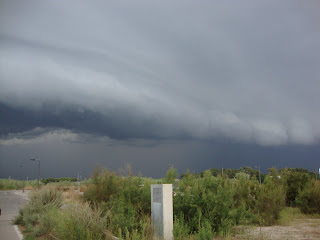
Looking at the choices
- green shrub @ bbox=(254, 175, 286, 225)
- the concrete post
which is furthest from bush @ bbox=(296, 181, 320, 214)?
the concrete post

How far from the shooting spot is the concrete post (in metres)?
10.1

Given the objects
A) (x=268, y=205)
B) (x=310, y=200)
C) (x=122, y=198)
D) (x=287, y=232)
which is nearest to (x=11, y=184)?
(x=122, y=198)

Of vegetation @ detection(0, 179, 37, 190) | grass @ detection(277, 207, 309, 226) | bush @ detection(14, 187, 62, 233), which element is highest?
bush @ detection(14, 187, 62, 233)

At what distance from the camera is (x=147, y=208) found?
40.9 ft

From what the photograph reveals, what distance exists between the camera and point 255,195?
16.0m

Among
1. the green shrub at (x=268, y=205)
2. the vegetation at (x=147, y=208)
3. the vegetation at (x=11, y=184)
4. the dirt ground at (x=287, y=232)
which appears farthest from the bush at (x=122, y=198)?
the vegetation at (x=11, y=184)

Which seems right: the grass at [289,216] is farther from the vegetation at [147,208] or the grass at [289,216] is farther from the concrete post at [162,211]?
the concrete post at [162,211]

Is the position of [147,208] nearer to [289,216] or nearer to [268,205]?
[268,205]

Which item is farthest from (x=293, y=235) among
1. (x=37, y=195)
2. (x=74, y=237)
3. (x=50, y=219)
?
(x=37, y=195)

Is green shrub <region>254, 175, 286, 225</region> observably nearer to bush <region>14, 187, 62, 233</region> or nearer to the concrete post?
the concrete post

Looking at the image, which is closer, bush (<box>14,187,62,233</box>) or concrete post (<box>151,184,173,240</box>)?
concrete post (<box>151,184,173,240</box>)

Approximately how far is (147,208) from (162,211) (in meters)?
2.39

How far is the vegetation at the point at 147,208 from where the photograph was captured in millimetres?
10145

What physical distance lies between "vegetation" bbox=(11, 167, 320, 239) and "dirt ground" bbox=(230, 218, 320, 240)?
473mm
